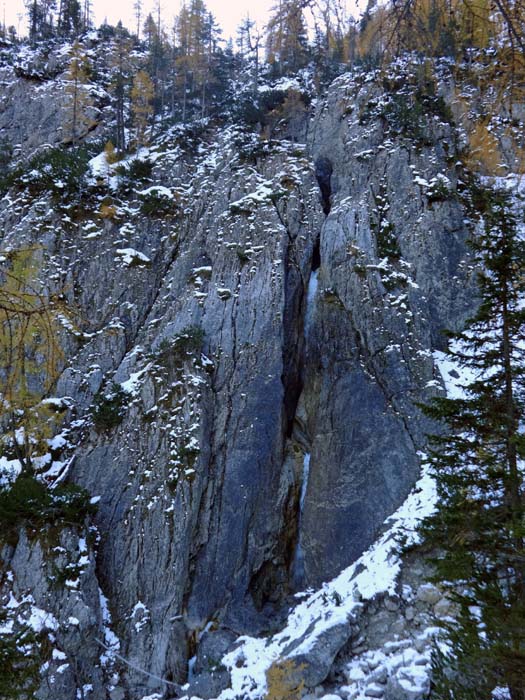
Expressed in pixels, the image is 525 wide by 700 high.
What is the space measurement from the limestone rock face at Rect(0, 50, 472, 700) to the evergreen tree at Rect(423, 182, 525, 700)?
3.61 meters

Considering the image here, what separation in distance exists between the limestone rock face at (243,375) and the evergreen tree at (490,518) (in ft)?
11.8

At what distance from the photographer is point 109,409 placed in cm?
1322

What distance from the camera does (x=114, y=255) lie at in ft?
57.0

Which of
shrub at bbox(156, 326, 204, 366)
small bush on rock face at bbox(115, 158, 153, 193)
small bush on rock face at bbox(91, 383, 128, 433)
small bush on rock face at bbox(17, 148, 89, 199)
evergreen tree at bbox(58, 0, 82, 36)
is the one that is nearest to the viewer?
small bush on rock face at bbox(91, 383, 128, 433)

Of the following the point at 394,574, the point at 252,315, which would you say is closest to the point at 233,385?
the point at 252,315

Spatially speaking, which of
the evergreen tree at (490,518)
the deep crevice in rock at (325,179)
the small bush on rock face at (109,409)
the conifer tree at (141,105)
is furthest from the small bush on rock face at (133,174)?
the evergreen tree at (490,518)

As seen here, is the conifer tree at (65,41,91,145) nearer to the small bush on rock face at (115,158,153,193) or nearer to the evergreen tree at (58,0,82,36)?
the small bush on rock face at (115,158,153,193)

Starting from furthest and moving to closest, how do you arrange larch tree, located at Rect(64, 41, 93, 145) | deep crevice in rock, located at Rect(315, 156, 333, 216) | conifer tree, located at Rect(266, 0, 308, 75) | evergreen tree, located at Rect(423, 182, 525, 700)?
larch tree, located at Rect(64, 41, 93, 145)
deep crevice in rock, located at Rect(315, 156, 333, 216)
evergreen tree, located at Rect(423, 182, 525, 700)
conifer tree, located at Rect(266, 0, 308, 75)

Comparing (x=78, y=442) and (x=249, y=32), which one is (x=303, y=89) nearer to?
Answer: (x=249, y=32)

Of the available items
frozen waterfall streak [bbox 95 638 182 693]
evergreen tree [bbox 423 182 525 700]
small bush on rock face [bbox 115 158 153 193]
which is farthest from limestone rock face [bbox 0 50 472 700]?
evergreen tree [bbox 423 182 525 700]

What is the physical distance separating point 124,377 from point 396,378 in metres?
8.31

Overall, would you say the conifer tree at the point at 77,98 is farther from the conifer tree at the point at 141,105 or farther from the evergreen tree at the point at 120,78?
the conifer tree at the point at 141,105

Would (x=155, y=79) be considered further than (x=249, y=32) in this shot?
No

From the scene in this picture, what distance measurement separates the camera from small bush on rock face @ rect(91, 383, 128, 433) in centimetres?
1318
